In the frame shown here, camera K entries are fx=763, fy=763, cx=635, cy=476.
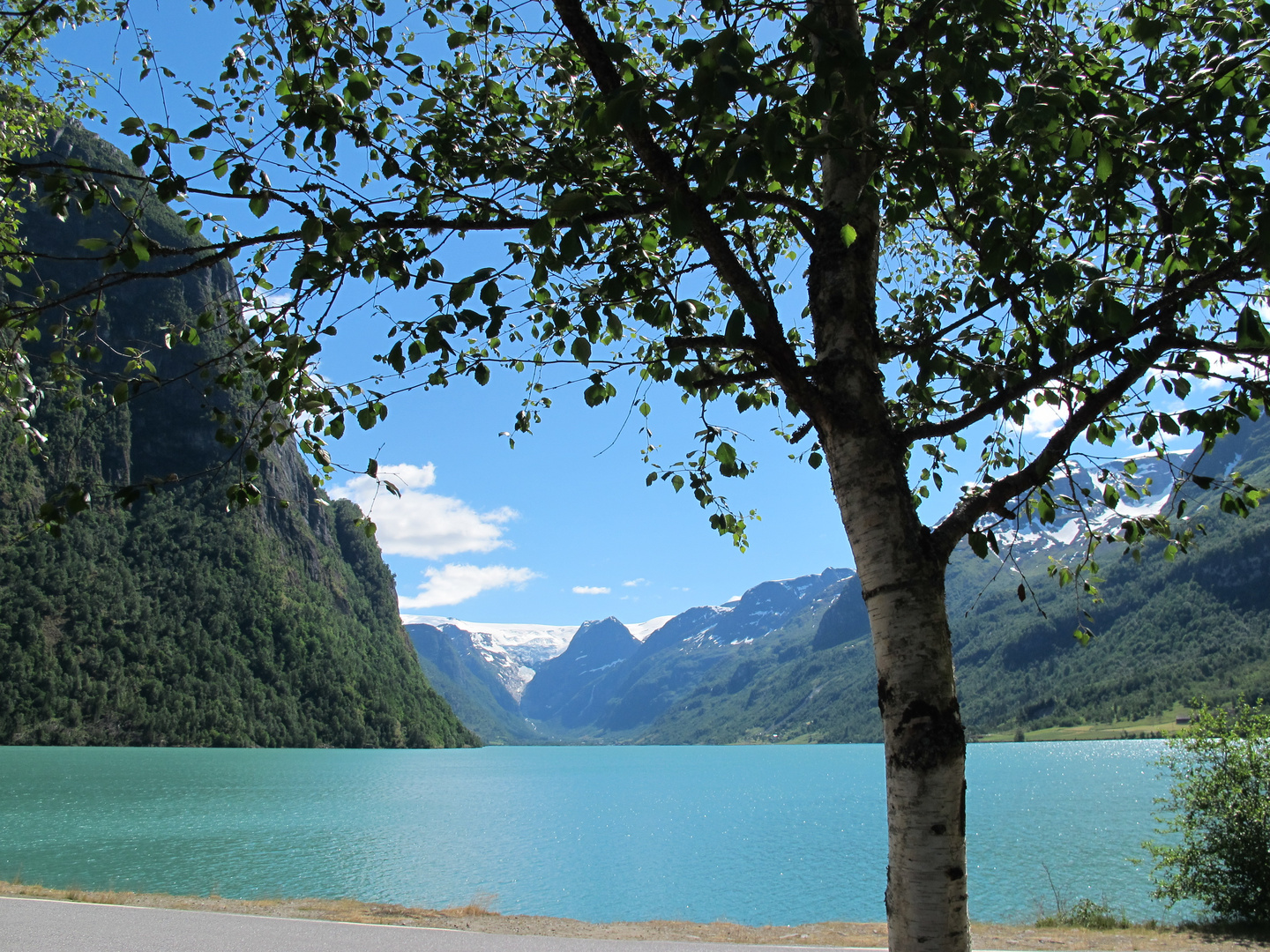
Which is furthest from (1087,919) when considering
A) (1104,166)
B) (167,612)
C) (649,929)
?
(167,612)

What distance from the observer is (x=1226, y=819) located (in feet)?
51.3

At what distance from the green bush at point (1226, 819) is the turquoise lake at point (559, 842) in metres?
5.53

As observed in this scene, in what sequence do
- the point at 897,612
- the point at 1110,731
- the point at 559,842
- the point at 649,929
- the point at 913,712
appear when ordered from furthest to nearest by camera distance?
the point at 1110,731, the point at 559,842, the point at 649,929, the point at 897,612, the point at 913,712

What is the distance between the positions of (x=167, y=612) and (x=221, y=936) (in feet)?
608

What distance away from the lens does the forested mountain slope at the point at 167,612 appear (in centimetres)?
13950

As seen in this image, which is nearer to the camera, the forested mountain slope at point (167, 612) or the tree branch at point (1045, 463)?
the tree branch at point (1045, 463)

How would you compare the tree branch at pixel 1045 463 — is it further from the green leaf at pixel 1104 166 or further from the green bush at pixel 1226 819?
the green bush at pixel 1226 819

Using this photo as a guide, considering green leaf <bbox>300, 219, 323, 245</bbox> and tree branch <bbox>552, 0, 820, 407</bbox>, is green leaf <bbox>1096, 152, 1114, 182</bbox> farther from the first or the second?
green leaf <bbox>300, 219, 323, 245</bbox>

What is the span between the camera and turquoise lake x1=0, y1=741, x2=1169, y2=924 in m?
25.0

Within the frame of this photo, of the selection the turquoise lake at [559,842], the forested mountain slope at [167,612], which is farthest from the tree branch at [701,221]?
the forested mountain slope at [167,612]

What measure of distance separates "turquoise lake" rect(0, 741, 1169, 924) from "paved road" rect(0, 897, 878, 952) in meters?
13.3

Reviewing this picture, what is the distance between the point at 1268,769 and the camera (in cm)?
1563

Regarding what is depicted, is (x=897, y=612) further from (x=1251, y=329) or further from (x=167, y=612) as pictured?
(x=167, y=612)

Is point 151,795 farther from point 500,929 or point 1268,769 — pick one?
point 1268,769
